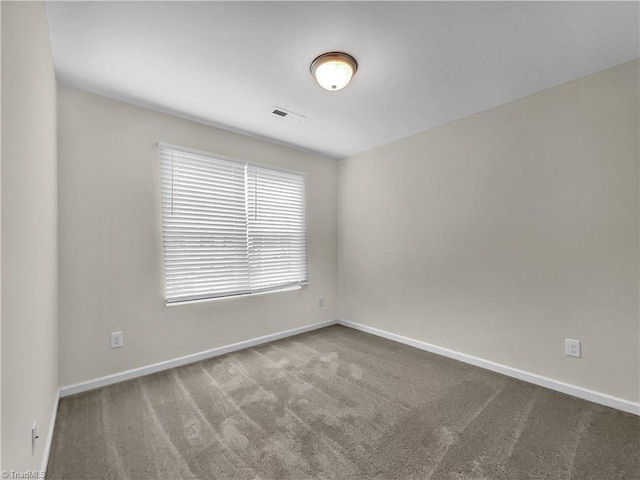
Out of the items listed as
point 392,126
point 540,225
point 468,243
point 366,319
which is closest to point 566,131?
point 540,225

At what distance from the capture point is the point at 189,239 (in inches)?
112

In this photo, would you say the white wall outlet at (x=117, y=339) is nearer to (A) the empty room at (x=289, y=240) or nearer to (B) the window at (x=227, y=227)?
(A) the empty room at (x=289, y=240)

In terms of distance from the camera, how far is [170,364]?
107 inches

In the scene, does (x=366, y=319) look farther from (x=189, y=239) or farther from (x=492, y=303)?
(x=189, y=239)

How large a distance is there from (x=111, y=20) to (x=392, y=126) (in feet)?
8.00

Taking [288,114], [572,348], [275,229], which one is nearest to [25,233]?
[288,114]

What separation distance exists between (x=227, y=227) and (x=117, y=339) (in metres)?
1.38

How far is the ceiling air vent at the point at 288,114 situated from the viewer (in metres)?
2.71

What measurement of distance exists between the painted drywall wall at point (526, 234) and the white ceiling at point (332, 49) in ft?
1.05

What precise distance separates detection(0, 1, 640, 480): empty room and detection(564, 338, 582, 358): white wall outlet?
1 cm

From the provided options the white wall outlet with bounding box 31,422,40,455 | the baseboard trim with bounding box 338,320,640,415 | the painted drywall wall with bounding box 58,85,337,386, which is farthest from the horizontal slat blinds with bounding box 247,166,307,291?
the white wall outlet with bounding box 31,422,40,455

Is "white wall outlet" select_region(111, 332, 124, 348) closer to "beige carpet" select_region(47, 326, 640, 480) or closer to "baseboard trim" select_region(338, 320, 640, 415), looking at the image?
"beige carpet" select_region(47, 326, 640, 480)

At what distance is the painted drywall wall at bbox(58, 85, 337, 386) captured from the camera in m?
2.27

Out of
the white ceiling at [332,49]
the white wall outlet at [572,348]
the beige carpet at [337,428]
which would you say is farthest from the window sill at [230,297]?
the white wall outlet at [572,348]
